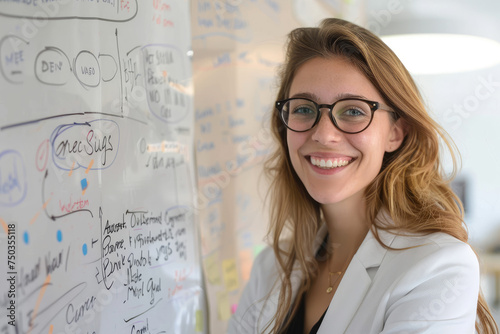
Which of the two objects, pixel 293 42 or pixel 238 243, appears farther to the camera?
pixel 238 243

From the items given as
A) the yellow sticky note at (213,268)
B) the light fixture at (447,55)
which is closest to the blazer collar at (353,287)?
the yellow sticky note at (213,268)

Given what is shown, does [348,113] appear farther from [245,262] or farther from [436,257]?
[245,262]

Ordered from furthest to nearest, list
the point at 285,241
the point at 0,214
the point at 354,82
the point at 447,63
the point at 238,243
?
the point at 447,63
the point at 238,243
the point at 285,241
the point at 354,82
the point at 0,214

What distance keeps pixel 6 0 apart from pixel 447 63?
12.0 ft

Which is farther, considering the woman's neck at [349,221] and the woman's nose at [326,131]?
the woman's neck at [349,221]

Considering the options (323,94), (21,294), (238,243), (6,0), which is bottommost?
(238,243)

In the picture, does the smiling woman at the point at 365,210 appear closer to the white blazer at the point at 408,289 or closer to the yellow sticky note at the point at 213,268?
the white blazer at the point at 408,289

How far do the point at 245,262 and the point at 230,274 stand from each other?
0.18 meters

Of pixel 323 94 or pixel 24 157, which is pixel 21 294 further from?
pixel 323 94

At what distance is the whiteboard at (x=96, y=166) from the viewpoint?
917mm

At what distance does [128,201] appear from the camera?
1284mm

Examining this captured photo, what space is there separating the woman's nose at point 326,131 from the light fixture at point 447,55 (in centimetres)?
234

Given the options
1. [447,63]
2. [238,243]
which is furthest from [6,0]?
[447,63]

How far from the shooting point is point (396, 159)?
147cm
